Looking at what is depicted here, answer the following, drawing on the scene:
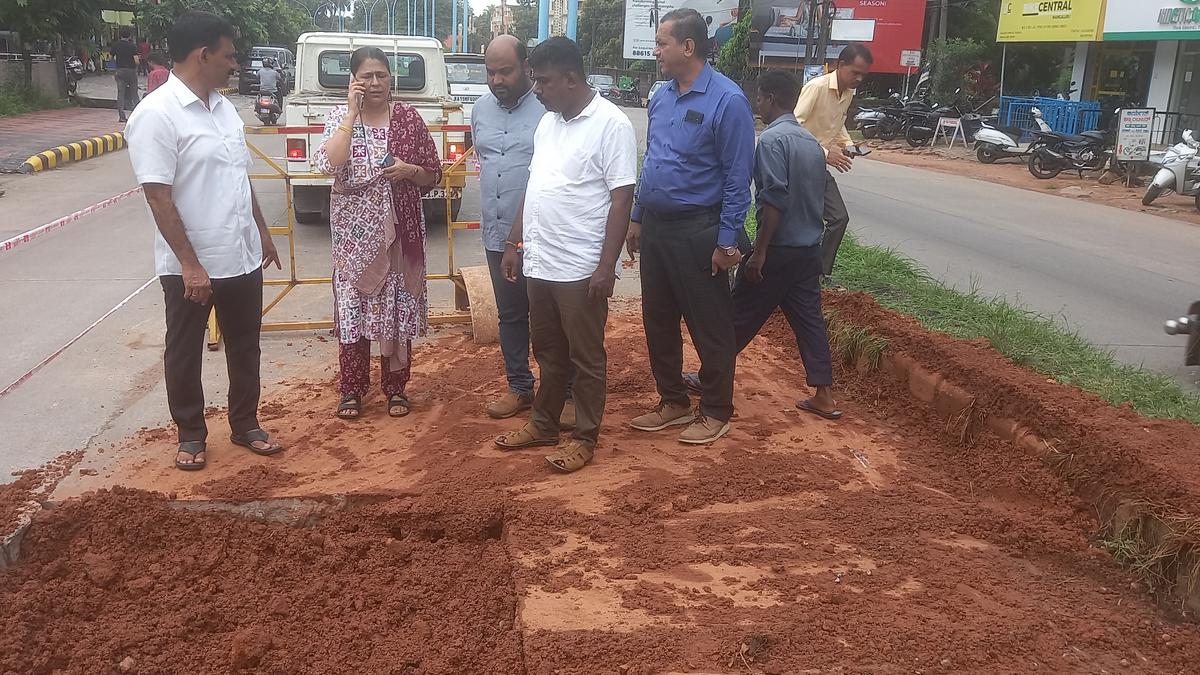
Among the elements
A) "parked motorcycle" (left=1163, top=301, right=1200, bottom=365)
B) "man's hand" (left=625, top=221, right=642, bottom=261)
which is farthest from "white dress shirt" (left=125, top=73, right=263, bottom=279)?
"parked motorcycle" (left=1163, top=301, right=1200, bottom=365)

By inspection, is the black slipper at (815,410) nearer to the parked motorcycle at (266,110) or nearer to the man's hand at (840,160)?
the man's hand at (840,160)

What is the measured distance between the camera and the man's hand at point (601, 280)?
3.93 metres

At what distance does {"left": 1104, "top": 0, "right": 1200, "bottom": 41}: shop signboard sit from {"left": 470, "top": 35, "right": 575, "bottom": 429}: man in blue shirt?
17.9m

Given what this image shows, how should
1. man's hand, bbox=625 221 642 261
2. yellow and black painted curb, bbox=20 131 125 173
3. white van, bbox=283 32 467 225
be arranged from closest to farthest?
man's hand, bbox=625 221 642 261
white van, bbox=283 32 467 225
yellow and black painted curb, bbox=20 131 125 173

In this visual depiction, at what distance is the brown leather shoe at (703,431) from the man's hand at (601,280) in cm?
88

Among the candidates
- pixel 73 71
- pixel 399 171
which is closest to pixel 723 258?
pixel 399 171

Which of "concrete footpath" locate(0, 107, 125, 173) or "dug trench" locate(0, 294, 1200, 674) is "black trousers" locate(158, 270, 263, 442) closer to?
"dug trench" locate(0, 294, 1200, 674)

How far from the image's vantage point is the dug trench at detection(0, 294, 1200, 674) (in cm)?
291

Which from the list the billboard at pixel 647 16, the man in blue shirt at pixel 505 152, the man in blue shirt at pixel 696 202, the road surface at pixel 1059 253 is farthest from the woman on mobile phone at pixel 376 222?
the billboard at pixel 647 16

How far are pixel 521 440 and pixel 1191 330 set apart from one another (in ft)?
13.0

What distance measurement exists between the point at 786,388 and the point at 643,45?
44309 millimetres

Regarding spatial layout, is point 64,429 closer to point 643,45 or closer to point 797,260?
point 797,260

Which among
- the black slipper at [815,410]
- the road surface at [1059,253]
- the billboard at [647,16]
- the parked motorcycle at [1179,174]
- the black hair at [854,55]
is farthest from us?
the billboard at [647,16]

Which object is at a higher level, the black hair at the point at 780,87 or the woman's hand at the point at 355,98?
the black hair at the point at 780,87
